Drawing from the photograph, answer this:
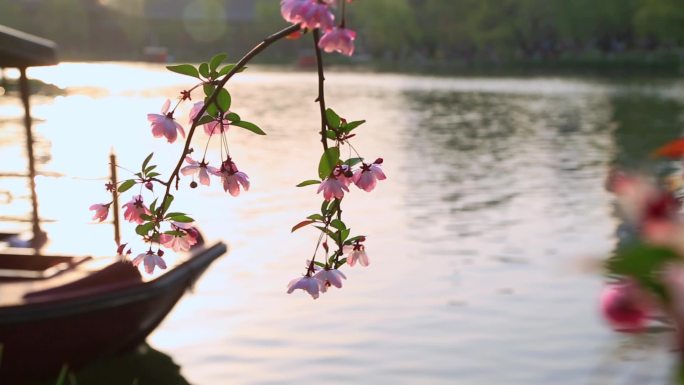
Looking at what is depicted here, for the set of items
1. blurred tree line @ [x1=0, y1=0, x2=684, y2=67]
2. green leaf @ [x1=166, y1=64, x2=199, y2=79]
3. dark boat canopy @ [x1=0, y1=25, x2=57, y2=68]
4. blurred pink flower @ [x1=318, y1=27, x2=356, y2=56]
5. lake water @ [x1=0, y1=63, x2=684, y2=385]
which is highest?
blurred tree line @ [x1=0, y1=0, x2=684, y2=67]

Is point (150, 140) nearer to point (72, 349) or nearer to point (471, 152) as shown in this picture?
point (471, 152)

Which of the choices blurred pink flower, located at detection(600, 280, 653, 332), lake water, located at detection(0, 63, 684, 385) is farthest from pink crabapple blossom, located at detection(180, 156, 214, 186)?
blurred pink flower, located at detection(600, 280, 653, 332)

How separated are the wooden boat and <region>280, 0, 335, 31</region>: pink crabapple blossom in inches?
257

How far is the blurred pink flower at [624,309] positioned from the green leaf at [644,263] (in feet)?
0.07

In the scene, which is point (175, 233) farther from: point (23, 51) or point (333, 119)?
point (23, 51)

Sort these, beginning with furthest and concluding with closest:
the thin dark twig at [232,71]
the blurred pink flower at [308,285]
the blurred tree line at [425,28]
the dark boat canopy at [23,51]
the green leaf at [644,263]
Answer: the blurred tree line at [425,28] < the dark boat canopy at [23,51] < the blurred pink flower at [308,285] < the thin dark twig at [232,71] < the green leaf at [644,263]

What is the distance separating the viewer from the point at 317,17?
5.28ft

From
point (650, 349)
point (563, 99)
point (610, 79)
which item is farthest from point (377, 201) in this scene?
point (610, 79)

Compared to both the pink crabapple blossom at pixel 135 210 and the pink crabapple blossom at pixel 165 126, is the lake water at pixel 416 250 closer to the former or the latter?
the pink crabapple blossom at pixel 165 126

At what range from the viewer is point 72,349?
849 centimetres

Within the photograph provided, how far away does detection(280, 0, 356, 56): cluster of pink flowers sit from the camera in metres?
1.61

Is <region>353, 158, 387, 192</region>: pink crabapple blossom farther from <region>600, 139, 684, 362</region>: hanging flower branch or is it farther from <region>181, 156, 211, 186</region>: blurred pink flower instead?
<region>600, 139, 684, 362</region>: hanging flower branch

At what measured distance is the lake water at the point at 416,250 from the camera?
396 inches

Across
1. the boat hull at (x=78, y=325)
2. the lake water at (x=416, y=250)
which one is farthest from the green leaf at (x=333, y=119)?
the boat hull at (x=78, y=325)
